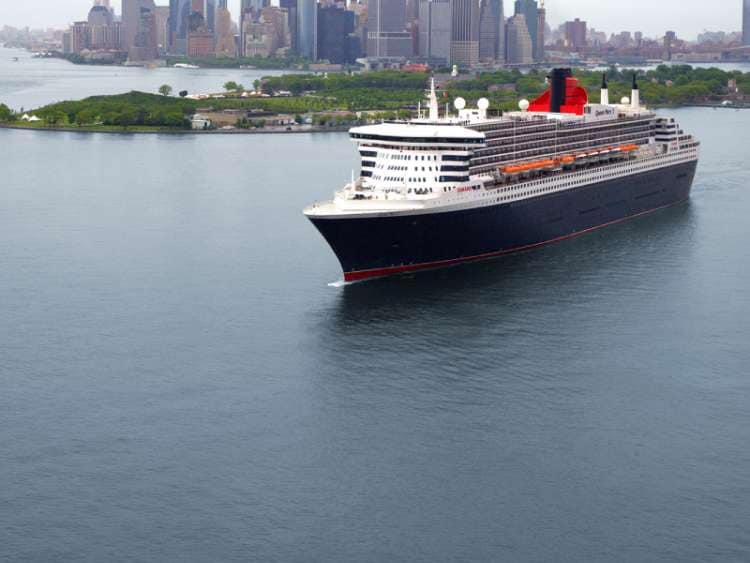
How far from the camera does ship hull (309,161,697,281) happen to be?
35031 mm

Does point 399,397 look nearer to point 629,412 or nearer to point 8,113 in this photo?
point 629,412

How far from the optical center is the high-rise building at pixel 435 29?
191 m

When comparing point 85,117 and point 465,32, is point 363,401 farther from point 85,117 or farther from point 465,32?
point 465,32

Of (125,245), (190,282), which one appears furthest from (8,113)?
(190,282)

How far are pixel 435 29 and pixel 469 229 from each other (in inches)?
6271

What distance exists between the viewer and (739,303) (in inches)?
1334

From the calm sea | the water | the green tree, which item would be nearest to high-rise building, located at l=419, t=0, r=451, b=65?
the water

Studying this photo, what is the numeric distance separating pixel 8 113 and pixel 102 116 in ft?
24.9

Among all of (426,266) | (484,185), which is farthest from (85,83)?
(426,266)

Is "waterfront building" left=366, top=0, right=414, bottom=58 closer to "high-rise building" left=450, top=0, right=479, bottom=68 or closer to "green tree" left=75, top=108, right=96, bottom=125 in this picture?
"high-rise building" left=450, top=0, right=479, bottom=68

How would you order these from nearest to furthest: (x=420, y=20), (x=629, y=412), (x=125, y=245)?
(x=629, y=412)
(x=125, y=245)
(x=420, y=20)

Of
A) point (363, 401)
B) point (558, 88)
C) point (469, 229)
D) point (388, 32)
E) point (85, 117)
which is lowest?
point (363, 401)

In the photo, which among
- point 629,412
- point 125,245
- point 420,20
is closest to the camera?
point 629,412

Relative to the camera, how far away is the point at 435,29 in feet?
631
